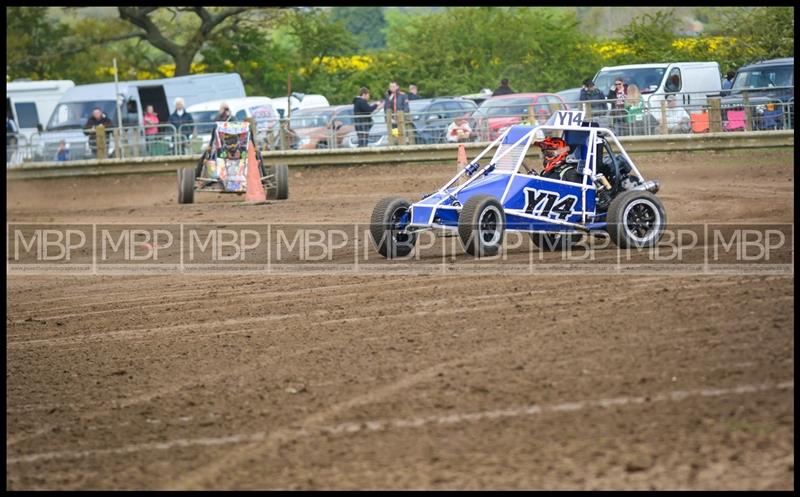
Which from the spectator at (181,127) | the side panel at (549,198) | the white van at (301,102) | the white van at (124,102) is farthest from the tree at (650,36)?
the side panel at (549,198)

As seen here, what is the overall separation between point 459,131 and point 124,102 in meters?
9.90

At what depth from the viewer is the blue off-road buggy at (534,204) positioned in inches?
488

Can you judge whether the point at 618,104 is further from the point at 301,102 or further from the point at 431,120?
the point at 301,102

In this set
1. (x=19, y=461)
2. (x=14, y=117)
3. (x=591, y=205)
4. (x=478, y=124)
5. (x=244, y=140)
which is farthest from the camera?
(x=14, y=117)

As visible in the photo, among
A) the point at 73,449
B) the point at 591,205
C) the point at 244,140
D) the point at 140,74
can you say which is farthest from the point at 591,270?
the point at 140,74

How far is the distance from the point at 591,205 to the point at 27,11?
36.6 meters

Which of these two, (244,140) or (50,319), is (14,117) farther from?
(50,319)

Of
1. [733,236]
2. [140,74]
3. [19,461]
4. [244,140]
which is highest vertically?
[140,74]

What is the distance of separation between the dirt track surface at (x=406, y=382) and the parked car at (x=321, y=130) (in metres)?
14.0

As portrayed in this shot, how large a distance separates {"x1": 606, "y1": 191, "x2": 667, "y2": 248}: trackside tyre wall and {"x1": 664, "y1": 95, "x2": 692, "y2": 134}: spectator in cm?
1068

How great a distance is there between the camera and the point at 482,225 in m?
12.3

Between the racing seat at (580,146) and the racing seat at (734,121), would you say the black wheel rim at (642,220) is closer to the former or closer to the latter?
the racing seat at (580,146)

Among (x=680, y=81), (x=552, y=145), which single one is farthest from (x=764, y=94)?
(x=552, y=145)

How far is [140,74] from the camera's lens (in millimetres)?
46469
